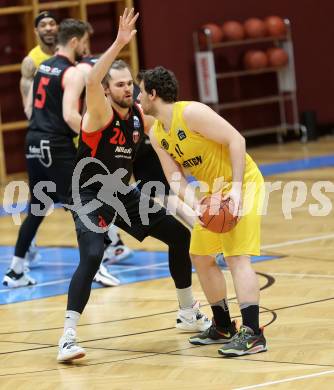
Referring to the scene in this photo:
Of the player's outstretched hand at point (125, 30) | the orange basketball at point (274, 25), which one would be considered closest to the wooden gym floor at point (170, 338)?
the player's outstretched hand at point (125, 30)

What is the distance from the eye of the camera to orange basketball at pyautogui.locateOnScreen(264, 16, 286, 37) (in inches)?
687

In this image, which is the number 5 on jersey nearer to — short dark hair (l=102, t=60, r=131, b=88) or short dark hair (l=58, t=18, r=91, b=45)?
short dark hair (l=58, t=18, r=91, b=45)

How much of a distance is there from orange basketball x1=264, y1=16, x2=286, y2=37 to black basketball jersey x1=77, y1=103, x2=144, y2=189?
1115cm

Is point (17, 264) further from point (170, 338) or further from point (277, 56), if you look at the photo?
point (277, 56)

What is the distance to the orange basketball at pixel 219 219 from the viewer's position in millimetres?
5902

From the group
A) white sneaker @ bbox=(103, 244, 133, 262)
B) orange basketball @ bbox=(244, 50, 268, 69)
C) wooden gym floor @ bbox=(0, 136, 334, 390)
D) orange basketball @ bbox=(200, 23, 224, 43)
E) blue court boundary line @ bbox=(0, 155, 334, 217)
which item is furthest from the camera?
orange basketball @ bbox=(244, 50, 268, 69)

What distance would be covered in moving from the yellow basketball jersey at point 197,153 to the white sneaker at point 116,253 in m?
3.27

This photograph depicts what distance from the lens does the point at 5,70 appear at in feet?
50.9

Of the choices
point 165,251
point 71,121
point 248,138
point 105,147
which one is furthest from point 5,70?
point 105,147

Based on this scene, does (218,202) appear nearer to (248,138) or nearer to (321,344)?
(321,344)

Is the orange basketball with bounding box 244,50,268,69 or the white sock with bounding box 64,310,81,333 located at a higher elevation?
the orange basketball with bounding box 244,50,268,69

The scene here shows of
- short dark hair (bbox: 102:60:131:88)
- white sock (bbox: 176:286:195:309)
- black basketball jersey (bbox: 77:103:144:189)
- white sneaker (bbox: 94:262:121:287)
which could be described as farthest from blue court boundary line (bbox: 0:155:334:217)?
short dark hair (bbox: 102:60:131:88)

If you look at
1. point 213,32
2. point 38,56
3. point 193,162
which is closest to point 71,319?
point 193,162

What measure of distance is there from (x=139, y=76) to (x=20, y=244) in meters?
2.79
